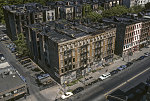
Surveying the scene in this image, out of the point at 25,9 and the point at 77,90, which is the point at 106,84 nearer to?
the point at 77,90

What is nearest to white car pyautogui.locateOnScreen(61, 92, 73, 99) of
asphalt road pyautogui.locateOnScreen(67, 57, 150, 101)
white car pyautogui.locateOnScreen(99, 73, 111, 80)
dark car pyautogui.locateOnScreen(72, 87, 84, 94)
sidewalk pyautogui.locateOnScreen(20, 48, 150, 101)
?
asphalt road pyautogui.locateOnScreen(67, 57, 150, 101)

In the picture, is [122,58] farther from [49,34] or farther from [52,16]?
[52,16]

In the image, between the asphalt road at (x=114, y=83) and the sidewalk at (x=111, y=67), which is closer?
the asphalt road at (x=114, y=83)

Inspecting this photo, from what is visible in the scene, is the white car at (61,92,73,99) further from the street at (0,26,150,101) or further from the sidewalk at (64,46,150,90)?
the sidewalk at (64,46,150,90)

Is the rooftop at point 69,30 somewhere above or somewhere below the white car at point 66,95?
above

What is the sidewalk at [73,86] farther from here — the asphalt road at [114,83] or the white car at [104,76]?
the asphalt road at [114,83]

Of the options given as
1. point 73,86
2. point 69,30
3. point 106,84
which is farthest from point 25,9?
point 106,84

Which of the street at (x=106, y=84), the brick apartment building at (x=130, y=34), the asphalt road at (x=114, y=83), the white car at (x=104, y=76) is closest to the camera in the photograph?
the asphalt road at (x=114, y=83)

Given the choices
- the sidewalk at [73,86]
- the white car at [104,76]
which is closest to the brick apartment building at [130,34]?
the sidewalk at [73,86]
